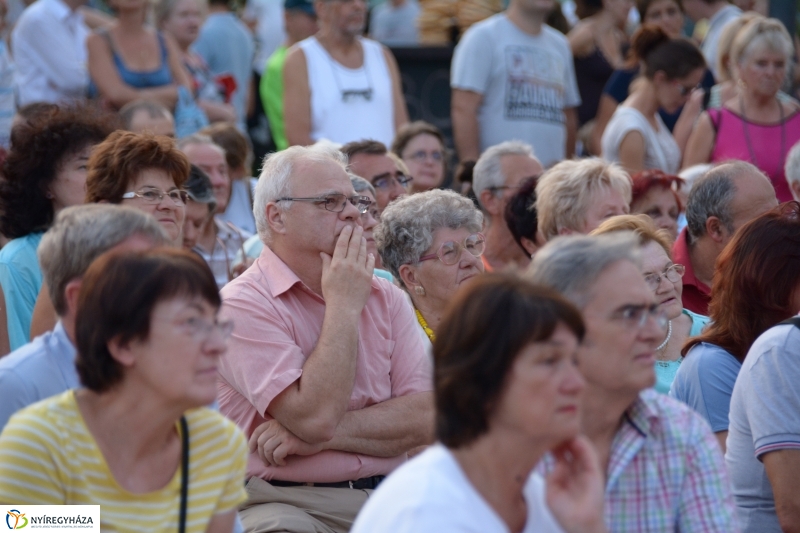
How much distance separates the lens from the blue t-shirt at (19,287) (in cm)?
395

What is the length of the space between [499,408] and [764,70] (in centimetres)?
535

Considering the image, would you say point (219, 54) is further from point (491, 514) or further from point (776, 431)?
point (491, 514)

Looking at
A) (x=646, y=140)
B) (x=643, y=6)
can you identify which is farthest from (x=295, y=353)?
Answer: (x=643, y=6)

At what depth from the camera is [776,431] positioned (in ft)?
10.5

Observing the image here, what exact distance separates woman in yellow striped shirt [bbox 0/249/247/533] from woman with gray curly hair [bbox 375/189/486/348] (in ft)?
6.09

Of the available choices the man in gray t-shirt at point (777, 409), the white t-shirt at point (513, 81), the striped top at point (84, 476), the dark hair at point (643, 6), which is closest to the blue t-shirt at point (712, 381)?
the man in gray t-shirt at point (777, 409)

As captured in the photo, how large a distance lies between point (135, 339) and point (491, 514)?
92 cm

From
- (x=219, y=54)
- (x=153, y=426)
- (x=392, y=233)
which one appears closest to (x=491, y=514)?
(x=153, y=426)

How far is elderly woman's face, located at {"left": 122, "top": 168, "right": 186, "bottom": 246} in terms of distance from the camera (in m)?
4.08

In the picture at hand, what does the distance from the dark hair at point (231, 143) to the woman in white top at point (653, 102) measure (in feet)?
8.19

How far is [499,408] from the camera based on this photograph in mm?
2154

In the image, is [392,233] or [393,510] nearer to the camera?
[393,510]

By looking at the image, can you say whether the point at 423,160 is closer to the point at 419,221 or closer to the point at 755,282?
the point at 419,221

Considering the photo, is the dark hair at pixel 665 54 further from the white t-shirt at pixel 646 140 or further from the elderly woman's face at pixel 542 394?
the elderly woman's face at pixel 542 394
